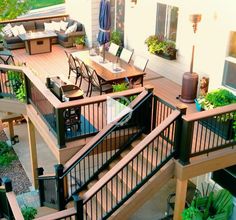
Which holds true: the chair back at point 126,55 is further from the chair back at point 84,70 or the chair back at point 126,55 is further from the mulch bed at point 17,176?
the mulch bed at point 17,176

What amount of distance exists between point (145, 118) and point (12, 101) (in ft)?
12.5

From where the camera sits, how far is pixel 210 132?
24.3 ft

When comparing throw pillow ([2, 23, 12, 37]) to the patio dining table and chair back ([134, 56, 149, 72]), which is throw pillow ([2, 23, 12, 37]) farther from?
chair back ([134, 56, 149, 72])

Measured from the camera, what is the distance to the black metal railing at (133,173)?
697cm

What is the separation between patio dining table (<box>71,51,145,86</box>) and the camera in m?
10.2

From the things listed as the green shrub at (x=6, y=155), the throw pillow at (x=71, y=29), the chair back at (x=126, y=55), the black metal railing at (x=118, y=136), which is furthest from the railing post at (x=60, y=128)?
the throw pillow at (x=71, y=29)

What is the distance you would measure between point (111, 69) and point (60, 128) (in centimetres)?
357

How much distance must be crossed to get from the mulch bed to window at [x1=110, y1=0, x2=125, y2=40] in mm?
5958

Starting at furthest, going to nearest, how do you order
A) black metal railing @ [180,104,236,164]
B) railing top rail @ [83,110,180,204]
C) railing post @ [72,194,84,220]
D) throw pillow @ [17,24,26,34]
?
throw pillow @ [17,24,26,34] → black metal railing @ [180,104,236,164] → railing top rail @ [83,110,180,204] → railing post @ [72,194,84,220]

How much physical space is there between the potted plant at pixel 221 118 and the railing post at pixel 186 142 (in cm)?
84

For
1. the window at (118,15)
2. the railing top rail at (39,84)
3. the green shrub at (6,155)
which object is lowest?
Result: the green shrub at (6,155)

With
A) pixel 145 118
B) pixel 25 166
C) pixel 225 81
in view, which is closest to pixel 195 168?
pixel 145 118

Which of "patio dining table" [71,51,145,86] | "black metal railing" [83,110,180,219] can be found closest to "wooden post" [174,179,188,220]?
"black metal railing" [83,110,180,219]

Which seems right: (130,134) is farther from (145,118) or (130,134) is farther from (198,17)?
(198,17)
